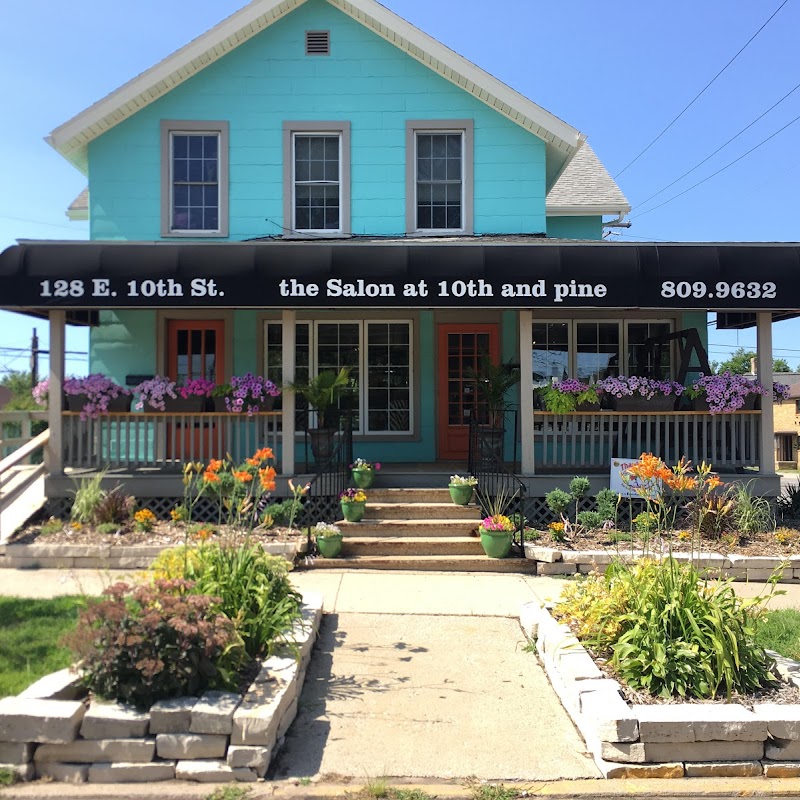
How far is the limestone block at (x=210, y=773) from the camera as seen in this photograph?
3885 millimetres

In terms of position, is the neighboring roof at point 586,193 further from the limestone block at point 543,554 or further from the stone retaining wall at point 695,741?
the stone retaining wall at point 695,741

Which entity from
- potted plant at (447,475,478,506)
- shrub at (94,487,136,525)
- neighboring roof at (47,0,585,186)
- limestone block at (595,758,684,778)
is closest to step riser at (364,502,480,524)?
potted plant at (447,475,478,506)

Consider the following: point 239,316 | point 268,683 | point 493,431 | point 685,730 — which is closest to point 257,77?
point 239,316

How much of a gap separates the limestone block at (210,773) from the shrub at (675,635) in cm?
244

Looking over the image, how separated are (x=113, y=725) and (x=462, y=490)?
6273 mm

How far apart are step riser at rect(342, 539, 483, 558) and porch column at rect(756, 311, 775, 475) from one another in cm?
447

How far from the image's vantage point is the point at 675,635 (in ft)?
15.5

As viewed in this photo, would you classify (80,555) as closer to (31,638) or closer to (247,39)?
(31,638)

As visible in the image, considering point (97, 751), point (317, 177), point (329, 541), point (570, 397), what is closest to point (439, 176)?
point (317, 177)

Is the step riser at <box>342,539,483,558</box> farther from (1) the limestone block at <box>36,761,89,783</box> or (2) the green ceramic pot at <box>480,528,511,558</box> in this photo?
(1) the limestone block at <box>36,761,89,783</box>

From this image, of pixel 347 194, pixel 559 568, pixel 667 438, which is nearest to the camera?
pixel 559 568

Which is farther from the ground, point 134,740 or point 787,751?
point 134,740

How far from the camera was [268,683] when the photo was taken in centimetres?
444

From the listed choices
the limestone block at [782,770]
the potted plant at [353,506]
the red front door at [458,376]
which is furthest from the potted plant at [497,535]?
the limestone block at [782,770]
